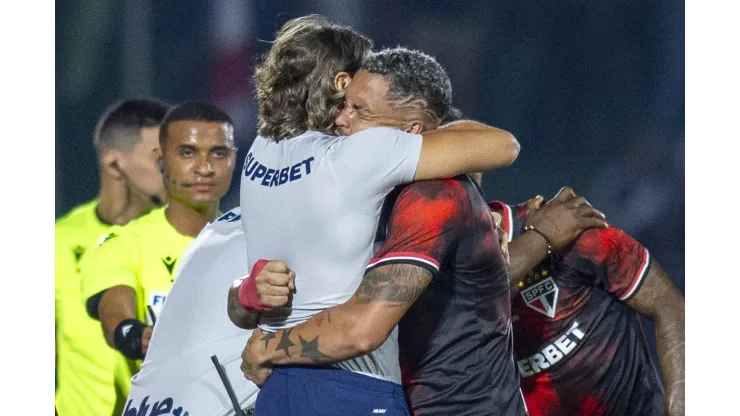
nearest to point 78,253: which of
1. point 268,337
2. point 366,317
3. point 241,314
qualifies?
point 241,314

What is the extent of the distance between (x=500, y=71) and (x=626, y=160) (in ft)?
1.42

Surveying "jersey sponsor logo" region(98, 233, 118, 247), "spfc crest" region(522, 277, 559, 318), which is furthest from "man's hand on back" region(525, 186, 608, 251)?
"jersey sponsor logo" region(98, 233, 118, 247)

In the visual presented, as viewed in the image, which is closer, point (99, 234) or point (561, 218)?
point (561, 218)

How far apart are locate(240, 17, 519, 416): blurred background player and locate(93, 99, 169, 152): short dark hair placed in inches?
44.3

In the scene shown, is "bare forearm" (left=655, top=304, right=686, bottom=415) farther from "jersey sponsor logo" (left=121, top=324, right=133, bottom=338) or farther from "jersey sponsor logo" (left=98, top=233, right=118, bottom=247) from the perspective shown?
"jersey sponsor logo" (left=98, top=233, right=118, bottom=247)

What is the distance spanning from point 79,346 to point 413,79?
1.76 m

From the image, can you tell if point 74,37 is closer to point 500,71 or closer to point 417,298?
point 500,71

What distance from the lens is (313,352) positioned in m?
1.75

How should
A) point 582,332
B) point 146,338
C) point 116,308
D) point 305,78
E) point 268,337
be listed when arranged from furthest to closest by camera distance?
point 116,308 → point 146,338 → point 582,332 → point 305,78 → point 268,337

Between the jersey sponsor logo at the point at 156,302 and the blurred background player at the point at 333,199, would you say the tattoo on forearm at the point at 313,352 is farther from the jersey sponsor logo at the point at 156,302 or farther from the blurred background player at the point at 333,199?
the jersey sponsor logo at the point at 156,302

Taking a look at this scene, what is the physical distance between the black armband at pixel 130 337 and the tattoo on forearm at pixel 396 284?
1.39 metres

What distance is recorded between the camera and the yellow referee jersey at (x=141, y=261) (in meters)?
3.04

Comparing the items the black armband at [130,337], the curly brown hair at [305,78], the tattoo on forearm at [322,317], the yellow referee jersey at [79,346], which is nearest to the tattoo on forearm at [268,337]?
the tattoo on forearm at [322,317]

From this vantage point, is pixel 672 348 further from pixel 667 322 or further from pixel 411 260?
pixel 411 260
